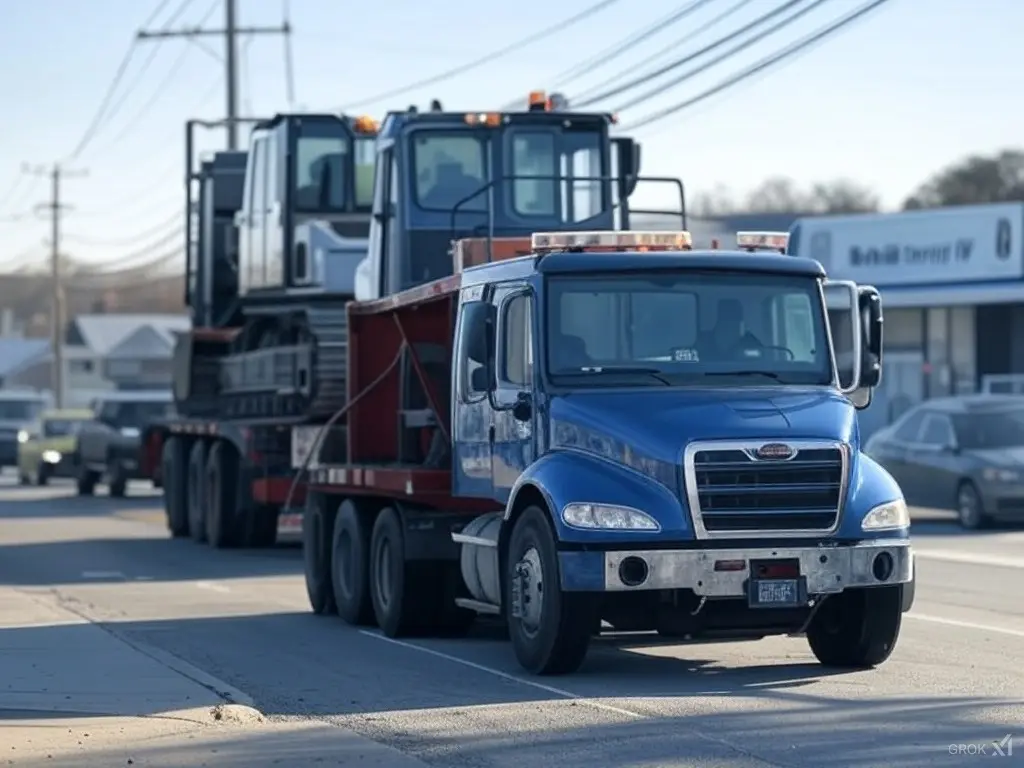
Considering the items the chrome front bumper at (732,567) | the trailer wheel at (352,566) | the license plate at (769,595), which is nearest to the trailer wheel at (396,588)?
the trailer wheel at (352,566)

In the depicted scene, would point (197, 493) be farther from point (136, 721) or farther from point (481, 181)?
point (136, 721)

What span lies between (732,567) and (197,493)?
1631 centimetres

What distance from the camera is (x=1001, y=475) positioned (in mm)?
26031

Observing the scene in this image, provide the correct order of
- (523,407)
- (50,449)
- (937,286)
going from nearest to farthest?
(523,407) → (937,286) → (50,449)

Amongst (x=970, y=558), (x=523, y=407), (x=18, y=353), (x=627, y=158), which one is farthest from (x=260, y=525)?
(x=18, y=353)

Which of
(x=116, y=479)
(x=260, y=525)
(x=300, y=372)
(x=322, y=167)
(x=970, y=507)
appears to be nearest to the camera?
(x=300, y=372)

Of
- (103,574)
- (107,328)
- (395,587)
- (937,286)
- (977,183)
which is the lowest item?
(103,574)

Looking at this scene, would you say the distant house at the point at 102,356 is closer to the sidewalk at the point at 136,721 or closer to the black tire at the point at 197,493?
the black tire at the point at 197,493

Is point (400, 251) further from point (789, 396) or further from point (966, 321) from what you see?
point (966, 321)

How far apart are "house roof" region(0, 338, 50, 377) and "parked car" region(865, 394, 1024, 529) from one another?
8621cm

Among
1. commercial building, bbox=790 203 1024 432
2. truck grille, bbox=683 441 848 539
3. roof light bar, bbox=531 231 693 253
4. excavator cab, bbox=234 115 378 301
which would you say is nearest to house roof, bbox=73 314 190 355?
commercial building, bbox=790 203 1024 432

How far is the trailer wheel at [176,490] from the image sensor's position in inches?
1112

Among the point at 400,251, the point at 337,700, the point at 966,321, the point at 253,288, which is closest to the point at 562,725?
the point at 337,700

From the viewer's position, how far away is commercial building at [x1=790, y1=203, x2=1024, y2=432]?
40.5 metres
